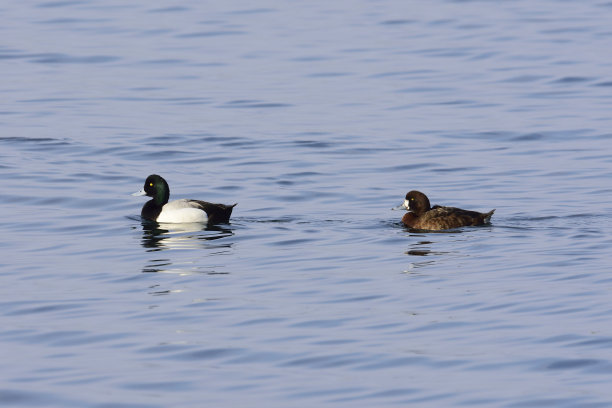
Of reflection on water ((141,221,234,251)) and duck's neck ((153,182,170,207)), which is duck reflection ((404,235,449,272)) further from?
Result: duck's neck ((153,182,170,207))

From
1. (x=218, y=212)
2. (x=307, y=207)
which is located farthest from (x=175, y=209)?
(x=307, y=207)

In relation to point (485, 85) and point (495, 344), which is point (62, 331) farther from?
point (485, 85)

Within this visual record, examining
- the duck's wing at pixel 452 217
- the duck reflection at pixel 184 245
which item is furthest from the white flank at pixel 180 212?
the duck's wing at pixel 452 217

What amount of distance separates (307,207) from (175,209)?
1952mm

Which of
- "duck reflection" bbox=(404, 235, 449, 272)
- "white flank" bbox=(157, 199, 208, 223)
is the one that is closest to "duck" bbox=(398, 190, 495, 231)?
"duck reflection" bbox=(404, 235, 449, 272)

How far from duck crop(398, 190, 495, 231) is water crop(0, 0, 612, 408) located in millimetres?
296

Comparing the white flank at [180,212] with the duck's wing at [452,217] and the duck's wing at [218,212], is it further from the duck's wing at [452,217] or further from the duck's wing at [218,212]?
the duck's wing at [452,217]

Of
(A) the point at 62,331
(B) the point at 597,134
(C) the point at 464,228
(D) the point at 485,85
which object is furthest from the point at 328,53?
(A) the point at 62,331

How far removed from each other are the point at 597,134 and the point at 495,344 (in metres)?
14.4

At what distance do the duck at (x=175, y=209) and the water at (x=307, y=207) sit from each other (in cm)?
33

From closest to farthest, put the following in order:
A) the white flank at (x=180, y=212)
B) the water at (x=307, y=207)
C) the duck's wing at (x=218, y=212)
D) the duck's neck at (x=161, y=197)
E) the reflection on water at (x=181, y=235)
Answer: the water at (x=307, y=207)
the reflection on water at (x=181, y=235)
the duck's wing at (x=218, y=212)
the white flank at (x=180, y=212)
the duck's neck at (x=161, y=197)

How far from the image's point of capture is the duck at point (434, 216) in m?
17.3

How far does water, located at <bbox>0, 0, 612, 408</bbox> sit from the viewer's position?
10523 millimetres

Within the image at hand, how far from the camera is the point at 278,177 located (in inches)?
852
